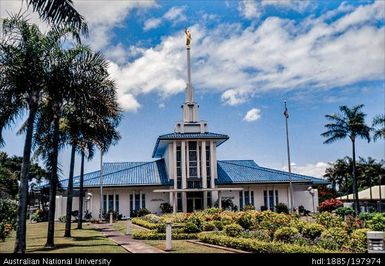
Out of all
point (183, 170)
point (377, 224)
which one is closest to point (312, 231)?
point (377, 224)

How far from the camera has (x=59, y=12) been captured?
12.9m

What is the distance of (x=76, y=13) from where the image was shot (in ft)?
43.9

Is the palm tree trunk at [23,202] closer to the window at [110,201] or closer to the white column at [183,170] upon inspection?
the white column at [183,170]

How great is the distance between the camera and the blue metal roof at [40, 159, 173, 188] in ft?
152

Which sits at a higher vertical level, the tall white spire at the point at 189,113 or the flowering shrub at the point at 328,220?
the tall white spire at the point at 189,113

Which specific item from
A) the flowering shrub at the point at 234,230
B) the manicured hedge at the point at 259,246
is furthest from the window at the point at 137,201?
the manicured hedge at the point at 259,246

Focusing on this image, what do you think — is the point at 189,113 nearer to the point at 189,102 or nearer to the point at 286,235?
the point at 189,102

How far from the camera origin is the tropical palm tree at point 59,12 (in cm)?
1265

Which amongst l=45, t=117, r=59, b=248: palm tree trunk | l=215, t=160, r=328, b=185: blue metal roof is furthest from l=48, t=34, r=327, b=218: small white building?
l=45, t=117, r=59, b=248: palm tree trunk

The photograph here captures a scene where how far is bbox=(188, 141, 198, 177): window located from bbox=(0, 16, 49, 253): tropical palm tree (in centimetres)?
3179

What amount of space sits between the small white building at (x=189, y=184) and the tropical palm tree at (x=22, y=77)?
2955 centimetres

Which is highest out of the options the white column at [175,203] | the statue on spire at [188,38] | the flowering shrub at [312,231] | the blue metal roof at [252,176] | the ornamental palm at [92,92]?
the statue on spire at [188,38]

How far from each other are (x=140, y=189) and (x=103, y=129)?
83.3 ft
